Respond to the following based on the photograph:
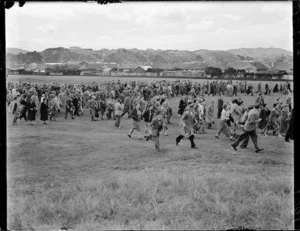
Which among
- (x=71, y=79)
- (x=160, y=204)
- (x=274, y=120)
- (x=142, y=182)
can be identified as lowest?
(x=160, y=204)

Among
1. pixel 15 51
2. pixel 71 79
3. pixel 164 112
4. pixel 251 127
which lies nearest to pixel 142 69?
pixel 164 112

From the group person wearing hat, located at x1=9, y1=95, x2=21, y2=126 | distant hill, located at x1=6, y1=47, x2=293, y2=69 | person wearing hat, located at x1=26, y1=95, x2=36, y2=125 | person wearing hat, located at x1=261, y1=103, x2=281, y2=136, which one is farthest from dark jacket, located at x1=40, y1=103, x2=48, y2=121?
person wearing hat, located at x1=261, y1=103, x2=281, y2=136

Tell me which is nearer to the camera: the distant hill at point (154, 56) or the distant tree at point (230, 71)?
the distant hill at point (154, 56)

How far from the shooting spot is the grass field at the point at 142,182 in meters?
5.48

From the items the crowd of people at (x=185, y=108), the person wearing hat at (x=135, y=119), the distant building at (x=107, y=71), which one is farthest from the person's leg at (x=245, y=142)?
the distant building at (x=107, y=71)

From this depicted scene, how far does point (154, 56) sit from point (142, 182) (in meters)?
2.51

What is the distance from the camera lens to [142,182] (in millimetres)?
6145

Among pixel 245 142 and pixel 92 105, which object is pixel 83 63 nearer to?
pixel 92 105

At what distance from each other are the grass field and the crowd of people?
0.75 ft

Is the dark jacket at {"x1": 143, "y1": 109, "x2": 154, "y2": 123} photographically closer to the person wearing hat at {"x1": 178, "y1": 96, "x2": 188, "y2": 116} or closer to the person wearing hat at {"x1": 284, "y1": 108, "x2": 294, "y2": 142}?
the person wearing hat at {"x1": 178, "y1": 96, "x2": 188, "y2": 116}

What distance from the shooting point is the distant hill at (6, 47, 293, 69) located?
653cm

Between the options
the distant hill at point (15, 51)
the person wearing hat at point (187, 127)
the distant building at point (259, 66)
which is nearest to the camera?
the distant hill at point (15, 51)

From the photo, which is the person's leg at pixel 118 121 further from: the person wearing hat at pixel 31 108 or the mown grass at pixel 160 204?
the mown grass at pixel 160 204

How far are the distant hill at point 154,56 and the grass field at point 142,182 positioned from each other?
852mm
